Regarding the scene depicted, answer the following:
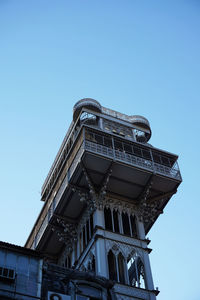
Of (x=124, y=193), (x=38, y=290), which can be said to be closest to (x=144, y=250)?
(x=124, y=193)

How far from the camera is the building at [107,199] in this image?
118 feet

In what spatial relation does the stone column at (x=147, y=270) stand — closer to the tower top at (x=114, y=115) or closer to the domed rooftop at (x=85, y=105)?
the tower top at (x=114, y=115)

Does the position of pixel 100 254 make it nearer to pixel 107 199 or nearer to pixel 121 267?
pixel 121 267

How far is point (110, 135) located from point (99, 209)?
6.42m

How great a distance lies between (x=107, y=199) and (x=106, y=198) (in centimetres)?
11

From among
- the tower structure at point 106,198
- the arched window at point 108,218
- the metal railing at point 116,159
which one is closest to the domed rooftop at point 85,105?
the tower structure at point 106,198

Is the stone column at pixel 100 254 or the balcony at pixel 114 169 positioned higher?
the balcony at pixel 114 169

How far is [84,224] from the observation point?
4012 centimetres

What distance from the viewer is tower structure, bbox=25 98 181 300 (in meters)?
36.2

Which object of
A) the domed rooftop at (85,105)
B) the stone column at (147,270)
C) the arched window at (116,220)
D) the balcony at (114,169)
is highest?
the domed rooftop at (85,105)

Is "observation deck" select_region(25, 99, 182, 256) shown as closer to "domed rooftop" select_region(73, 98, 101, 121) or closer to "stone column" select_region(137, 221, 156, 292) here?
"domed rooftop" select_region(73, 98, 101, 121)

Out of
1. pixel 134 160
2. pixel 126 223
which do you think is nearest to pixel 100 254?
pixel 126 223

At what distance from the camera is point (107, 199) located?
3969cm

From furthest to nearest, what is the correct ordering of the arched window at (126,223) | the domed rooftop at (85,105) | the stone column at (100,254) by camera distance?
the domed rooftop at (85,105)
the arched window at (126,223)
the stone column at (100,254)
